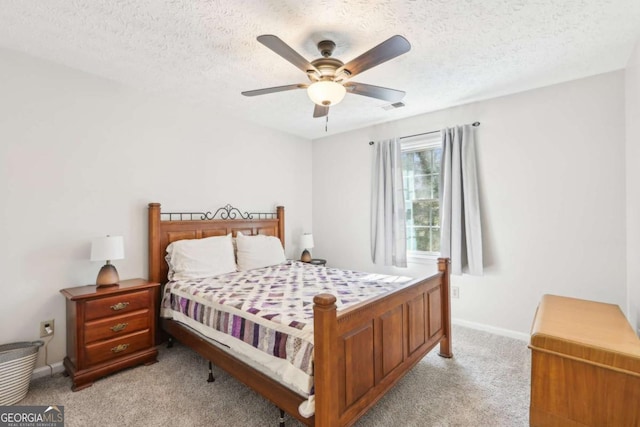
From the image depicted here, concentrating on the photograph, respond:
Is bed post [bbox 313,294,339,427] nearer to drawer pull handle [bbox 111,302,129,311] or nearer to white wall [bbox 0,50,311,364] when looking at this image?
drawer pull handle [bbox 111,302,129,311]

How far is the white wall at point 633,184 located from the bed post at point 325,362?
233 cm

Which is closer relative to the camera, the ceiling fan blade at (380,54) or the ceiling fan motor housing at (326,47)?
the ceiling fan blade at (380,54)

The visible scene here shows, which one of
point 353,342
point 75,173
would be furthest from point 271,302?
point 75,173

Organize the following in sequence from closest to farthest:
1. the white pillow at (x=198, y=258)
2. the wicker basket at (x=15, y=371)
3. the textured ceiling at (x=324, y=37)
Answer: the textured ceiling at (x=324, y=37) < the wicker basket at (x=15, y=371) < the white pillow at (x=198, y=258)

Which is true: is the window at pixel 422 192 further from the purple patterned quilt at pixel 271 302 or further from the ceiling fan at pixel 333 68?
the ceiling fan at pixel 333 68

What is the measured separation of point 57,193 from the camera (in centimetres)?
249

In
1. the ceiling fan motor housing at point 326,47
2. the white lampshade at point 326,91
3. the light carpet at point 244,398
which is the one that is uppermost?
the ceiling fan motor housing at point 326,47

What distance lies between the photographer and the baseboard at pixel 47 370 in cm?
234

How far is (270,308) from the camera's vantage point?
196 cm

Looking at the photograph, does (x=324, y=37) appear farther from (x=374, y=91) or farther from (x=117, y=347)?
(x=117, y=347)

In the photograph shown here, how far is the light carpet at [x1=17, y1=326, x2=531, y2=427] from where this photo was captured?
6.15ft

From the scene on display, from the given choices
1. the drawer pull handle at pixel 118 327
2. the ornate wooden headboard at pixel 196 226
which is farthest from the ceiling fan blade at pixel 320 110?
the drawer pull handle at pixel 118 327

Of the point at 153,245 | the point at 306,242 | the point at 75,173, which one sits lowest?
the point at 306,242

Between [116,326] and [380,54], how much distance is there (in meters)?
2.86
